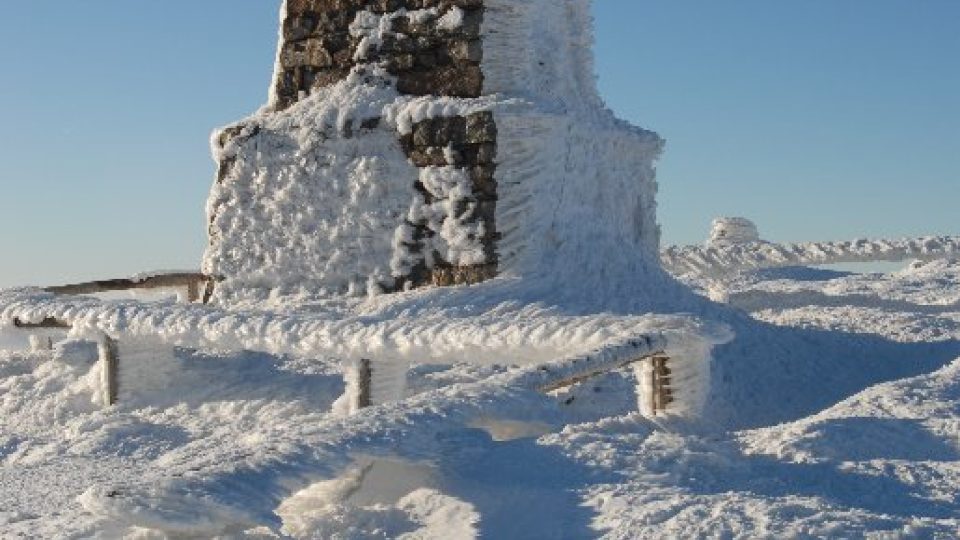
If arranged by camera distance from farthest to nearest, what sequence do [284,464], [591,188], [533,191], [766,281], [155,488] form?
[766,281], [591,188], [533,191], [284,464], [155,488]

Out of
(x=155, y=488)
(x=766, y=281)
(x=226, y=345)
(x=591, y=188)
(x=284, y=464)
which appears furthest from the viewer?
(x=766, y=281)

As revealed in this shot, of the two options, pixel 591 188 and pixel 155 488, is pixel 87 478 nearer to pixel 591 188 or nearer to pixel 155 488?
pixel 155 488

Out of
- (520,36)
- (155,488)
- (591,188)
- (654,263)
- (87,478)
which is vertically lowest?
(87,478)

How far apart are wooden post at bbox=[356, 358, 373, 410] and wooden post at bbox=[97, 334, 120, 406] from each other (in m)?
2.55

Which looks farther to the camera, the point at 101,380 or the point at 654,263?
the point at 654,263

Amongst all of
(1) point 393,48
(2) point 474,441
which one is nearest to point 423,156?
(1) point 393,48

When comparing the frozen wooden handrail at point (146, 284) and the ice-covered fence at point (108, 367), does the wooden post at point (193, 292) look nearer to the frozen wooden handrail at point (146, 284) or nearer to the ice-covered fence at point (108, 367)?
the frozen wooden handrail at point (146, 284)

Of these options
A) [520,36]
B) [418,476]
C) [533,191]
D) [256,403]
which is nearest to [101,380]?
[256,403]

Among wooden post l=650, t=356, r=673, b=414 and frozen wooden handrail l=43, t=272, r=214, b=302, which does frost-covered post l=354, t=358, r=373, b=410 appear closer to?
wooden post l=650, t=356, r=673, b=414

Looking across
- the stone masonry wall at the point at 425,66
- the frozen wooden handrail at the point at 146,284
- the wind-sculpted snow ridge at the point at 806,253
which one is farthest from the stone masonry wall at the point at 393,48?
the wind-sculpted snow ridge at the point at 806,253

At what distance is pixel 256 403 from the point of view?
8.14m

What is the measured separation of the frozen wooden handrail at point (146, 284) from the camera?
11.5 meters

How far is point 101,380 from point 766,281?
32.3 ft

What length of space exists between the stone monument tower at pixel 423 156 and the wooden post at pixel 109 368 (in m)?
1.48
